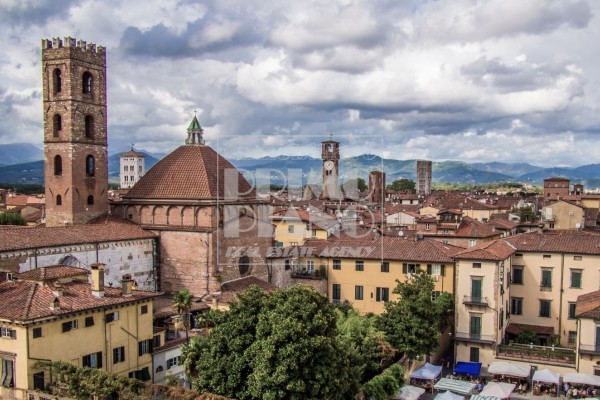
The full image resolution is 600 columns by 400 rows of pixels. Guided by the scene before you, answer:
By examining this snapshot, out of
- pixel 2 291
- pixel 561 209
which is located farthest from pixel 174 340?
pixel 561 209

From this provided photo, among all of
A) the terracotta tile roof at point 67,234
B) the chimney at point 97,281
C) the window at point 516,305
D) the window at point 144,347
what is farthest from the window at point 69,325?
the window at point 516,305

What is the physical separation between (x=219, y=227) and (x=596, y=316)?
942 inches

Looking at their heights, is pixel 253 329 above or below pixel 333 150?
below

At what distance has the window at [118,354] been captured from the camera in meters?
25.8

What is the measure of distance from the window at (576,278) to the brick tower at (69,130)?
34404 millimetres

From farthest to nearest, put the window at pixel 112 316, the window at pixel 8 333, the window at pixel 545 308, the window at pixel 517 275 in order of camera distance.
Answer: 1. the window at pixel 517 275
2. the window at pixel 545 308
3. the window at pixel 112 316
4. the window at pixel 8 333

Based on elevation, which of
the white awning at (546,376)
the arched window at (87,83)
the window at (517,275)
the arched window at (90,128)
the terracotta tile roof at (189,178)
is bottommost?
the white awning at (546,376)

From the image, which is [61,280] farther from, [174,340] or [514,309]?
[514,309]

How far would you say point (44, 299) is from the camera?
24.0 m

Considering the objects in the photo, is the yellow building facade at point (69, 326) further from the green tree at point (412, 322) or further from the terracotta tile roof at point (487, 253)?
the terracotta tile roof at point (487, 253)

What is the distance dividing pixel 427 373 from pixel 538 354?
316 inches

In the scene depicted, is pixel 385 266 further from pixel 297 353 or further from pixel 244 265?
pixel 297 353

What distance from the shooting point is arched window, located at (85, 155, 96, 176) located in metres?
42.7

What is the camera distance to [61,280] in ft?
88.6
